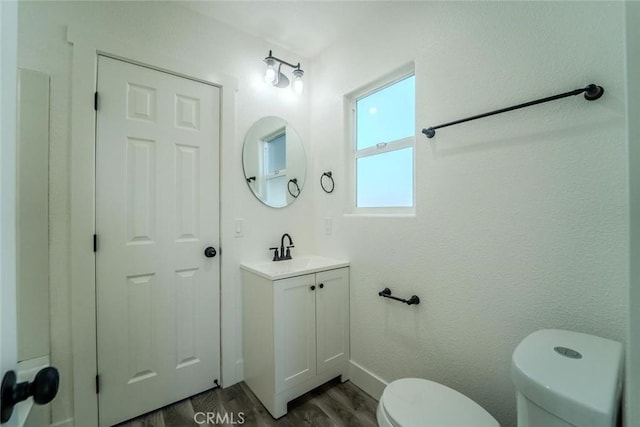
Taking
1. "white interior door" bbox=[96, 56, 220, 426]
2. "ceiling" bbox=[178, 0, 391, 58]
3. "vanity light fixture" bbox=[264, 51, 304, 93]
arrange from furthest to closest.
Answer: "vanity light fixture" bbox=[264, 51, 304, 93] → "ceiling" bbox=[178, 0, 391, 58] → "white interior door" bbox=[96, 56, 220, 426]

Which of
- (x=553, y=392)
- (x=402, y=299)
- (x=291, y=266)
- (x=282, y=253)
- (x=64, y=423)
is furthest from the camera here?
(x=282, y=253)

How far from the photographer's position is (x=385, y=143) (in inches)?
72.2

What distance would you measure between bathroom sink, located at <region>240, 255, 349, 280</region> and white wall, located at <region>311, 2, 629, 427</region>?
269 mm

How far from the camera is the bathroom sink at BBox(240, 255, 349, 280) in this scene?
5.33ft

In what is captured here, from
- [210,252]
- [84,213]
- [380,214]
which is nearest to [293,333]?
[210,252]

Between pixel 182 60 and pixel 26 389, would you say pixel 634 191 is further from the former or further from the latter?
pixel 182 60

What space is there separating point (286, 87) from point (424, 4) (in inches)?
44.5

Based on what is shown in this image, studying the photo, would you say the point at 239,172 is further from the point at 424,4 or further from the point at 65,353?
the point at 424,4

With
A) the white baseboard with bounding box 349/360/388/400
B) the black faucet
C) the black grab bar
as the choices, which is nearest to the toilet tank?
the black grab bar

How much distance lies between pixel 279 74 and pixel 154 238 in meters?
1.51

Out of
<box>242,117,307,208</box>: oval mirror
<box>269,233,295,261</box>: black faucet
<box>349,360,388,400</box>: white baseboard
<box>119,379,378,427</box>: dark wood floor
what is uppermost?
<box>242,117,307,208</box>: oval mirror

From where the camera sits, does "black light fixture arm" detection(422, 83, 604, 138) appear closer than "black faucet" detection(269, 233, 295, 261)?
Yes

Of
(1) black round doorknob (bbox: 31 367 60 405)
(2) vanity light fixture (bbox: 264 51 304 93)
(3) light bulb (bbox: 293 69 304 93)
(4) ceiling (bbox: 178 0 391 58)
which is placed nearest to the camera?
(1) black round doorknob (bbox: 31 367 60 405)

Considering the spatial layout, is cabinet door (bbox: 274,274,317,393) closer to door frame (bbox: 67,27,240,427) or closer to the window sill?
the window sill
